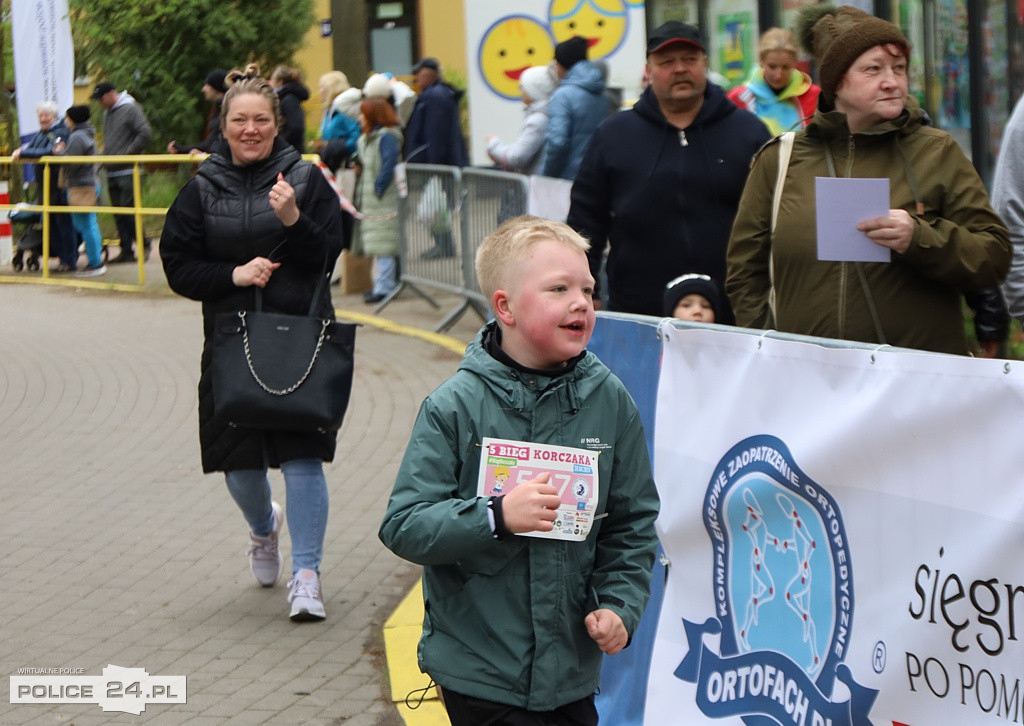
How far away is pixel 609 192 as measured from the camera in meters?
6.08

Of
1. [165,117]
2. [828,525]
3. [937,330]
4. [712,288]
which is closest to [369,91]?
[712,288]

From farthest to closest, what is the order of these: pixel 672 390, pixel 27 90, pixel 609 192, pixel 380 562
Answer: pixel 27 90 → pixel 380 562 → pixel 609 192 → pixel 672 390

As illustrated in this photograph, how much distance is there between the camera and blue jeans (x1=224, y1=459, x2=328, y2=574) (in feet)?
19.6

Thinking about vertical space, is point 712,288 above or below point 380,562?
above

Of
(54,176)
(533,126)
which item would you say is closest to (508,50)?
(54,176)

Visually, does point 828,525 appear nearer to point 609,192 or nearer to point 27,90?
point 609,192

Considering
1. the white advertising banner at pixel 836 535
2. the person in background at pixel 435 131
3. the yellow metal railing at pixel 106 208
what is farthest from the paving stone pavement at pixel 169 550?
the person in background at pixel 435 131

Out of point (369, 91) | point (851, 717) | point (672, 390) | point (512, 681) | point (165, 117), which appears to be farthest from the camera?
point (165, 117)

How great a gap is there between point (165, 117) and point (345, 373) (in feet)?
76.6

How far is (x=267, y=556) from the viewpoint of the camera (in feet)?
20.9

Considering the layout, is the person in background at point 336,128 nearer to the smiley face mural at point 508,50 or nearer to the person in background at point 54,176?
the person in background at point 54,176

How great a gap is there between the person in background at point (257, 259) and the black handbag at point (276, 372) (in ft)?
0.36

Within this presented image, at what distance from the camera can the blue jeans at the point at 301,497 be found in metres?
5.97

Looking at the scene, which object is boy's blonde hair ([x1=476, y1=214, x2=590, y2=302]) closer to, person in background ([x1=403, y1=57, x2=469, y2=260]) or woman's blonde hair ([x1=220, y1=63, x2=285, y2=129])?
woman's blonde hair ([x1=220, y1=63, x2=285, y2=129])
